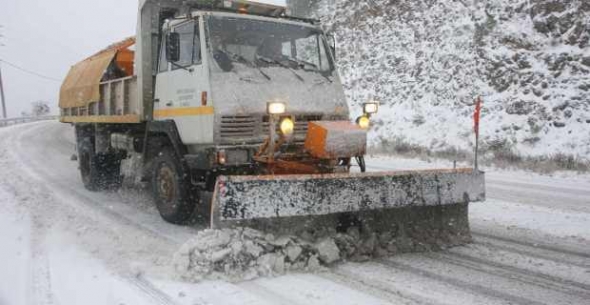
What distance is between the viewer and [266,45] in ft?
20.5

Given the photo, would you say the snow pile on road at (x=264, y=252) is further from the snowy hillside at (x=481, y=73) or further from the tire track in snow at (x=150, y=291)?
the snowy hillside at (x=481, y=73)

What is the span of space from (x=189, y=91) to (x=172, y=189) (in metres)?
1.20

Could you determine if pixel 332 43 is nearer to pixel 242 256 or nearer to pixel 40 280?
pixel 242 256

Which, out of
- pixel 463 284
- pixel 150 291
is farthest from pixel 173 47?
pixel 463 284

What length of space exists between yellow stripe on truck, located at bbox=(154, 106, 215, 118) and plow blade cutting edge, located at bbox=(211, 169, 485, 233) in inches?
58.3

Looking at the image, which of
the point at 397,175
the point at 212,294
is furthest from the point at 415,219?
the point at 212,294

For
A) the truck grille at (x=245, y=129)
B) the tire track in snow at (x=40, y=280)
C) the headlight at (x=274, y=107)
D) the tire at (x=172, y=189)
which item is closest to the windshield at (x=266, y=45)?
the truck grille at (x=245, y=129)

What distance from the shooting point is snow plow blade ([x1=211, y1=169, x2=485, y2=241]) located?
14.1 ft

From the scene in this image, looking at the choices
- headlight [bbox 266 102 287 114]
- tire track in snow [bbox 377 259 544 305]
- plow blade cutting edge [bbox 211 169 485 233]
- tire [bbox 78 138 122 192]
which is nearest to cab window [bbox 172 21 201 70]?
headlight [bbox 266 102 287 114]

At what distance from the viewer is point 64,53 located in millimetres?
90188

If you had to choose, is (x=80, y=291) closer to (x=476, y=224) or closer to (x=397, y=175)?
(x=397, y=175)

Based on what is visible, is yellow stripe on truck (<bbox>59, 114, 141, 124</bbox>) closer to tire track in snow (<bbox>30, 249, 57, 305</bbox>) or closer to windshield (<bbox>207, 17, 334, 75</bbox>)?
windshield (<bbox>207, 17, 334, 75</bbox>)

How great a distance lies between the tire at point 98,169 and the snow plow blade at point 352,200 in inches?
218

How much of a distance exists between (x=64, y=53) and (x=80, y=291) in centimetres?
9581
